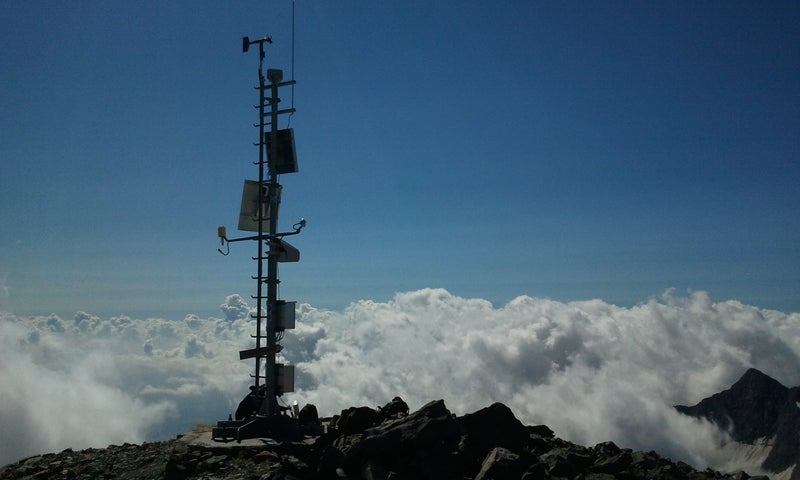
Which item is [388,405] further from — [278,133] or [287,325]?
[278,133]

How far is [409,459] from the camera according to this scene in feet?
57.6

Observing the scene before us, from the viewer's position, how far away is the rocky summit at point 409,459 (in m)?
17.1

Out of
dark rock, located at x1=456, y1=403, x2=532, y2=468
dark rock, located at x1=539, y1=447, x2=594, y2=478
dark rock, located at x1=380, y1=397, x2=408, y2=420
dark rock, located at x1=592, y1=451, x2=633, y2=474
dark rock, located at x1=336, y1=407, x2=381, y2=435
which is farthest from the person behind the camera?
dark rock, located at x1=380, y1=397, x2=408, y2=420

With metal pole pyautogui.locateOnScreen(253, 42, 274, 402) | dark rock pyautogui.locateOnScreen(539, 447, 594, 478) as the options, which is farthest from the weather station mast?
dark rock pyautogui.locateOnScreen(539, 447, 594, 478)

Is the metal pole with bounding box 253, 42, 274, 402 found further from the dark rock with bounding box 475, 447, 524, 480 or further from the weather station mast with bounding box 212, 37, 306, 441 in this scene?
the dark rock with bounding box 475, 447, 524, 480

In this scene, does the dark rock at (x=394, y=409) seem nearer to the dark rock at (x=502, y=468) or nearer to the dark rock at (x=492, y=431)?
the dark rock at (x=492, y=431)

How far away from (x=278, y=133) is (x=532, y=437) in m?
17.6

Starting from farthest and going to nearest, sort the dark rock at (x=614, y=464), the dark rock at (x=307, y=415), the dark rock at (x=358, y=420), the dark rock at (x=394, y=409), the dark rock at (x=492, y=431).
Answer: the dark rock at (x=307, y=415), the dark rock at (x=394, y=409), the dark rock at (x=358, y=420), the dark rock at (x=492, y=431), the dark rock at (x=614, y=464)

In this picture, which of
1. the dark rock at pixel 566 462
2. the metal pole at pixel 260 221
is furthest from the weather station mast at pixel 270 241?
the dark rock at pixel 566 462

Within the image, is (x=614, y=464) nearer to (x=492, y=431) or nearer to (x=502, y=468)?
(x=502, y=468)

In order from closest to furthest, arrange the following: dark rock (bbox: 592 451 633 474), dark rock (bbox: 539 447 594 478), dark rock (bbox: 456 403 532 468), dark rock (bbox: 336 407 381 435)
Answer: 1. dark rock (bbox: 539 447 594 478)
2. dark rock (bbox: 592 451 633 474)
3. dark rock (bbox: 456 403 532 468)
4. dark rock (bbox: 336 407 381 435)

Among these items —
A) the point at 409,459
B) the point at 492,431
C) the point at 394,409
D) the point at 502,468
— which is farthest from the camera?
the point at 394,409

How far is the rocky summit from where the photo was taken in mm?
17094

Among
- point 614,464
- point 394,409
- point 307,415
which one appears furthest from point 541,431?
point 307,415
